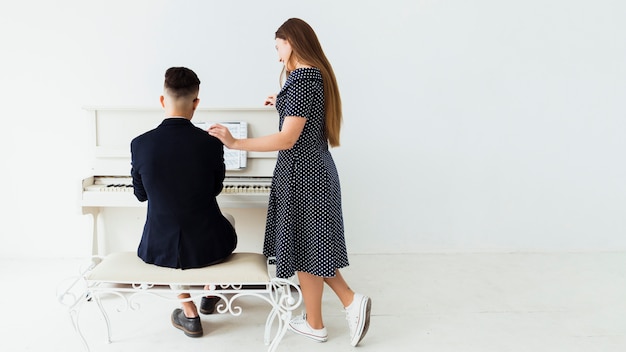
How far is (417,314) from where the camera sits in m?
2.42

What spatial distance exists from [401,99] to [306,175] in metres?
1.54

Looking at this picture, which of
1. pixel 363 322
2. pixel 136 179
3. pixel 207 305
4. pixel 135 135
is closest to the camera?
pixel 136 179

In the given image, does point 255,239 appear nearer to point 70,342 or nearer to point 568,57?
point 70,342

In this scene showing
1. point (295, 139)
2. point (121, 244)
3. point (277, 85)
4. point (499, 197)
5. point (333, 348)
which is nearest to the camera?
point (295, 139)

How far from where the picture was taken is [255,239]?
2826 millimetres

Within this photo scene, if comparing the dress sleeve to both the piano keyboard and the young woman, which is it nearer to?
the young woman

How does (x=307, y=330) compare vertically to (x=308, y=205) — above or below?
below

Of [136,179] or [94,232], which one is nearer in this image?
[136,179]

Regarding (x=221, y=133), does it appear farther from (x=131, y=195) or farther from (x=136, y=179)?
(x=131, y=195)

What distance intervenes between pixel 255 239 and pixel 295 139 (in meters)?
1.13

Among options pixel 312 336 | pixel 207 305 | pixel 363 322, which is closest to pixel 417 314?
pixel 363 322

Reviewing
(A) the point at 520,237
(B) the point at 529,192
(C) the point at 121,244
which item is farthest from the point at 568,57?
(C) the point at 121,244

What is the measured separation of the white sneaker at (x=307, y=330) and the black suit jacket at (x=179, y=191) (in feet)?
1.82

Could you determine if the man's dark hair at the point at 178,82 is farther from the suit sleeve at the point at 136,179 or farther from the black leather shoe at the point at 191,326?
the black leather shoe at the point at 191,326
